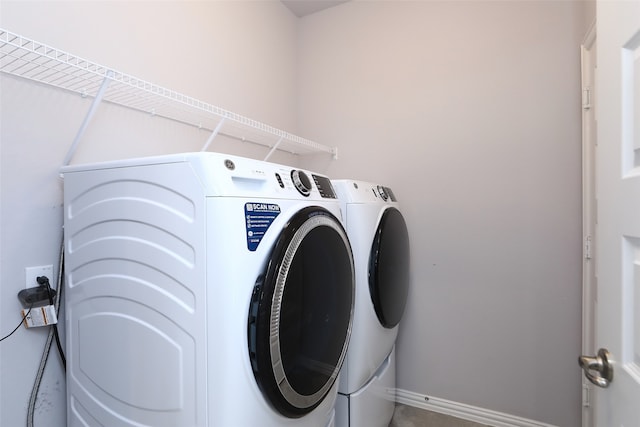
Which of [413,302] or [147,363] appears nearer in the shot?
[147,363]

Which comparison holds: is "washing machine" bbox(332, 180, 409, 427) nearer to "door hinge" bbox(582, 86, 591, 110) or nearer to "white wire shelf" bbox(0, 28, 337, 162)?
Answer: "white wire shelf" bbox(0, 28, 337, 162)

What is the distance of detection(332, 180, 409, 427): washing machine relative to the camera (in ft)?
4.84

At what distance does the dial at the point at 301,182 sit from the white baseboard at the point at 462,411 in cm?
186

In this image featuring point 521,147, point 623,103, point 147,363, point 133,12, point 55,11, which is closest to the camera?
point 623,103

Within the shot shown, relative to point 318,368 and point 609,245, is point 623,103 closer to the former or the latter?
point 609,245

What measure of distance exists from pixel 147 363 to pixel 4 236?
2.25 ft

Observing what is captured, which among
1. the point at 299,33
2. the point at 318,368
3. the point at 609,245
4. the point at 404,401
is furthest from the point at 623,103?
the point at 299,33

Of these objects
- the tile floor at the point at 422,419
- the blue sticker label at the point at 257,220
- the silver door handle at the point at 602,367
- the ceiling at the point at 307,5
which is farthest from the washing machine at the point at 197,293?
the ceiling at the point at 307,5

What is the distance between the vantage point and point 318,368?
3.58 feet

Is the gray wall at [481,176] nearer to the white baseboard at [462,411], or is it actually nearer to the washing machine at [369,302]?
the white baseboard at [462,411]

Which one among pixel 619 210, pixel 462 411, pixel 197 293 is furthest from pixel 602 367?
pixel 462 411

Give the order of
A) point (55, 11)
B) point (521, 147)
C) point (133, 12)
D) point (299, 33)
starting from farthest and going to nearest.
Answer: point (299, 33), point (521, 147), point (133, 12), point (55, 11)

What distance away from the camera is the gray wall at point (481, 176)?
1.84m

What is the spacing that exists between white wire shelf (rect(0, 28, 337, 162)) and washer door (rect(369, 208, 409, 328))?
868 mm
